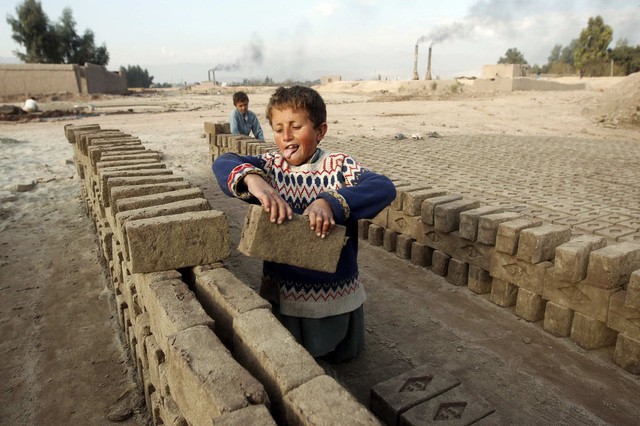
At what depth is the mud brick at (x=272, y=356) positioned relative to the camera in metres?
1.53

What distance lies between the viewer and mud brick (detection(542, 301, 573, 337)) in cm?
313

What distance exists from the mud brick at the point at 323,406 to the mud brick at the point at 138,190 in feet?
6.21

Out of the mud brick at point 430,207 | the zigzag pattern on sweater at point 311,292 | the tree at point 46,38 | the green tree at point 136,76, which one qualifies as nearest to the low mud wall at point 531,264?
the mud brick at point 430,207

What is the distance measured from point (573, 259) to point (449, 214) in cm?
111

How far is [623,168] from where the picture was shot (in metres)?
7.08

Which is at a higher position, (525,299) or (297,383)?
(297,383)

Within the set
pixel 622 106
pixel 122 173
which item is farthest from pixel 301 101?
pixel 622 106

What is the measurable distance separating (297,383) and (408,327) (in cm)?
193

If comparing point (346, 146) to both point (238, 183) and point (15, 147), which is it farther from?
point (15, 147)

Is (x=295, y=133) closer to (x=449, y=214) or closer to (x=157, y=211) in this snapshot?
(x=157, y=211)

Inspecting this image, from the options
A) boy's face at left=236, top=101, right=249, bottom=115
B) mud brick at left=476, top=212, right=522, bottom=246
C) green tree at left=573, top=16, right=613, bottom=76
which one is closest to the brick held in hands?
mud brick at left=476, top=212, right=522, bottom=246

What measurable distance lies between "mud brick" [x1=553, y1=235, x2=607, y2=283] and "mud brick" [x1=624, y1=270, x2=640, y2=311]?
31cm

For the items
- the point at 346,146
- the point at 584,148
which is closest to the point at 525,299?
the point at 346,146

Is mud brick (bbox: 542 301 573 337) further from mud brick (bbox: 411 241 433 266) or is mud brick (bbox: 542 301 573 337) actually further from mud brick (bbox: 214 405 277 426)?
mud brick (bbox: 214 405 277 426)
